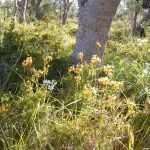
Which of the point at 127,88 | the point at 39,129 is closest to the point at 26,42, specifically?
the point at 127,88

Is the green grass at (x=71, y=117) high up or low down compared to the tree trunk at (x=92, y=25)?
down

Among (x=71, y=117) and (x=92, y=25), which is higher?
(x=92, y=25)

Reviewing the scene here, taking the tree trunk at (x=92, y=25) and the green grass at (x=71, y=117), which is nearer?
the green grass at (x=71, y=117)

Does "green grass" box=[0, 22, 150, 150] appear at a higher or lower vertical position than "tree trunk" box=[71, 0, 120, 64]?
lower

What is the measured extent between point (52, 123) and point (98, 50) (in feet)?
7.10

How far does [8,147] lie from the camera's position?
8.53ft

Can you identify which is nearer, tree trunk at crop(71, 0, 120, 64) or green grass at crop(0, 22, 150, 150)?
green grass at crop(0, 22, 150, 150)

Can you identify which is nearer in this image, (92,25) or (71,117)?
(71,117)

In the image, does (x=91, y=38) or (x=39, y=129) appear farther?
(x=91, y=38)

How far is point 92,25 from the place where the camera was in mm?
4762

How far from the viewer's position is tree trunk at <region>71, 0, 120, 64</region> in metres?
4.63

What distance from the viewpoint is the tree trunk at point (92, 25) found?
4633mm

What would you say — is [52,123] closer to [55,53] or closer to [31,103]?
[31,103]

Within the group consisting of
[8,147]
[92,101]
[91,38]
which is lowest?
[8,147]
